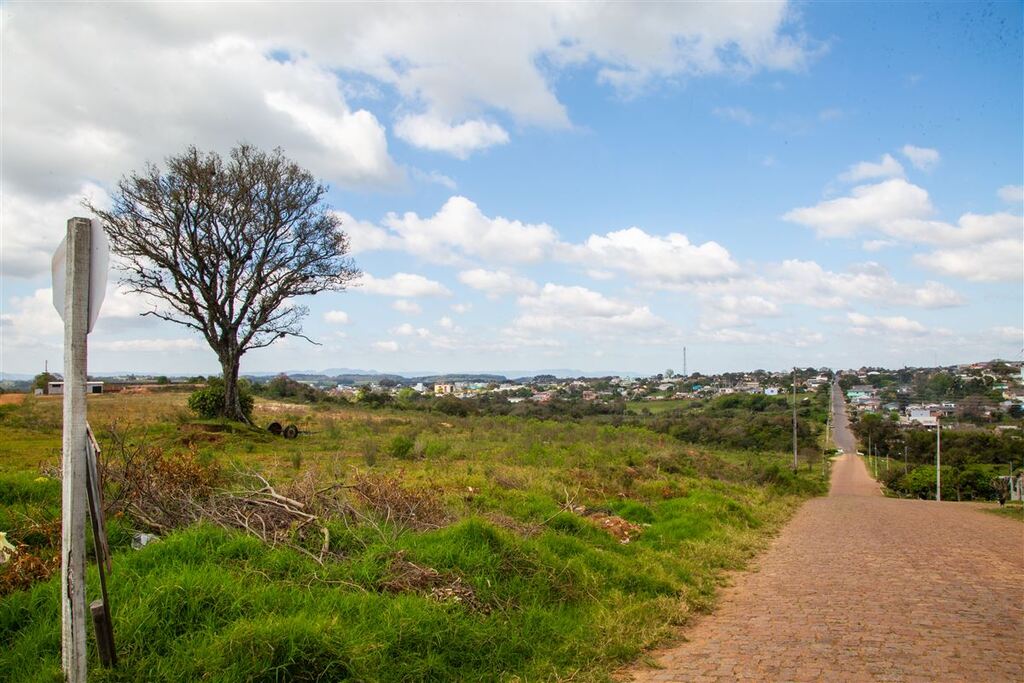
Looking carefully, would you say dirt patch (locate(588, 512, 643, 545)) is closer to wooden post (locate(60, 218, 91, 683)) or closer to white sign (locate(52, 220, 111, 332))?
wooden post (locate(60, 218, 91, 683))

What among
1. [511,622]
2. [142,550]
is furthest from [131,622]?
[511,622]

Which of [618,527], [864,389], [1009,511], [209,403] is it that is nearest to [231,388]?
[209,403]

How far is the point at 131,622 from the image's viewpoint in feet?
13.7

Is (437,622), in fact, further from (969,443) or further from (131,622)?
(969,443)

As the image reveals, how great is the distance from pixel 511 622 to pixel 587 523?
362 centimetres

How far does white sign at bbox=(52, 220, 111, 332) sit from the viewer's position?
3.44m

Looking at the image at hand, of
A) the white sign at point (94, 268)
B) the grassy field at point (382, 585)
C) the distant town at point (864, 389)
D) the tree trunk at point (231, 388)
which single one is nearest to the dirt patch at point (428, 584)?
the grassy field at point (382, 585)

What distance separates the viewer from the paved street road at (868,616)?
516 cm

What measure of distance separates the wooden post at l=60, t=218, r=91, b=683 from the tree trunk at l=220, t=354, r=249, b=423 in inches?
803

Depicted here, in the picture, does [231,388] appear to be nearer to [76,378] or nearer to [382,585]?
[382,585]

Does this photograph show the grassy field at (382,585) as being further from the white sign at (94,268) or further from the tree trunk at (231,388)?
the tree trunk at (231,388)

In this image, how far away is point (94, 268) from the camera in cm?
345

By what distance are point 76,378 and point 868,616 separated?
22.9 ft

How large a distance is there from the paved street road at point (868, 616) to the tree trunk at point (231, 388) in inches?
689
